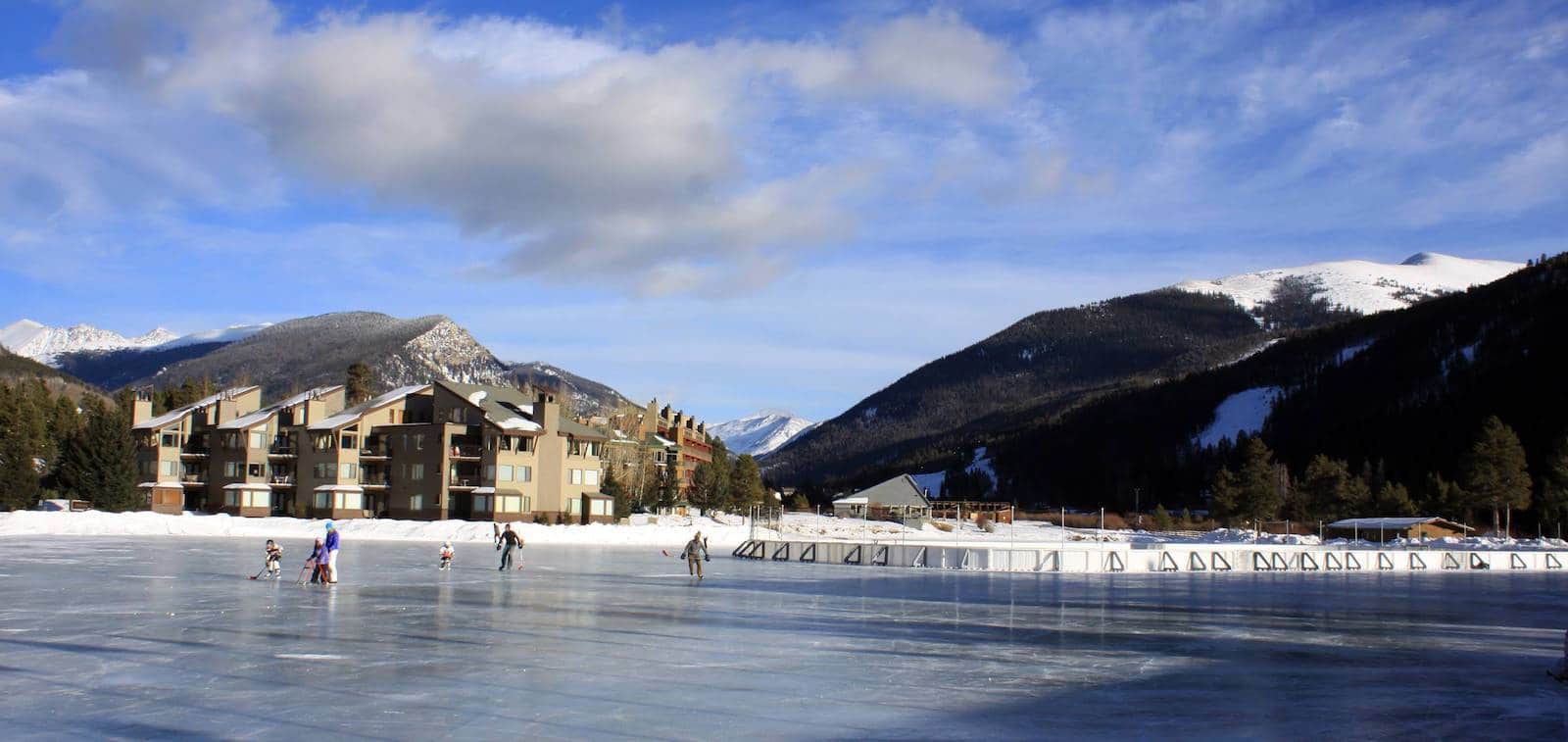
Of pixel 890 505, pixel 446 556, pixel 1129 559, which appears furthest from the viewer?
pixel 890 505

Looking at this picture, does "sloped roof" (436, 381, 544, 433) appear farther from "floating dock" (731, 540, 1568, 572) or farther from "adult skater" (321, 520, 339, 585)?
"adult skater" (321, 520, 339, 585)

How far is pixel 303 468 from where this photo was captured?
3327 inches

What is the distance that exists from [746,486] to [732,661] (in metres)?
89.8

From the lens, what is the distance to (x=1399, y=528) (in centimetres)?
9369

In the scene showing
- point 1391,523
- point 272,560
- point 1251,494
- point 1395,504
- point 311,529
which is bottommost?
point 1391,523

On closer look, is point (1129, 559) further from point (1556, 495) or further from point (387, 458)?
point (1556, 495)

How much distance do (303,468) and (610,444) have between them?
78.1ft

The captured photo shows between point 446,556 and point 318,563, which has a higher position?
point 318,563

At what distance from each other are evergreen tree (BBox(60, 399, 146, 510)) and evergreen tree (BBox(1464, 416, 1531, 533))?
105014mm

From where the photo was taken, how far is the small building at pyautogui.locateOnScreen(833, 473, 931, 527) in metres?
123

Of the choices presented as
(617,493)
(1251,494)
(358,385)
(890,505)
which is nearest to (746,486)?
(617,493)

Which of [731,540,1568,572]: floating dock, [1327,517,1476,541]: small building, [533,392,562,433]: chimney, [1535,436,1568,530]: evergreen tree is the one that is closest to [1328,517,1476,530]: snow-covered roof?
[1327,517,1476,541]: small building

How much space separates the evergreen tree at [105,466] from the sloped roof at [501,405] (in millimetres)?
20543

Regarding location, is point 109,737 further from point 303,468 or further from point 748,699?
point 303,468
